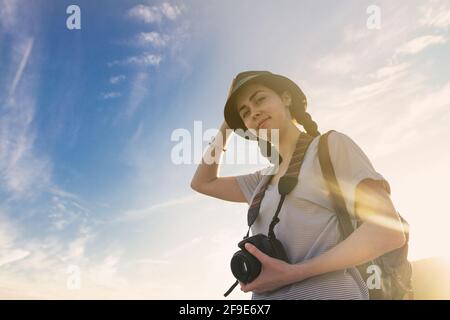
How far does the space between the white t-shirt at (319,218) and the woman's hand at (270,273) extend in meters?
0.10

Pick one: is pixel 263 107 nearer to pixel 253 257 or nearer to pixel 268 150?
pixel 268 150

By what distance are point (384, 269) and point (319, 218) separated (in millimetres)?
524

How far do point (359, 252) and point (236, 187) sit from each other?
1.97 m

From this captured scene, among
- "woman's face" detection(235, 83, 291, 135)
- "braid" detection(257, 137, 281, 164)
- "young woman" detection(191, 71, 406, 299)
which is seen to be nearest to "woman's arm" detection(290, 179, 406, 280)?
"young woman" detection(191, 71, 406, 299)

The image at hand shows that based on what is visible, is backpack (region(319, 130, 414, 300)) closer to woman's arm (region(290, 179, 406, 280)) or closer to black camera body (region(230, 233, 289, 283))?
woman's arm (region(290, 179, 406, 280))

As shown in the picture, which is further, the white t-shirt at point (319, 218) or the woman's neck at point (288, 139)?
the woman's neck at point (288, 139)

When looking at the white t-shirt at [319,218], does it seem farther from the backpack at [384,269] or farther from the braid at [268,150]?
the braid at [268,150]

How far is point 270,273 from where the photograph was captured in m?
2.43

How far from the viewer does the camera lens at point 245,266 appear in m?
2.48

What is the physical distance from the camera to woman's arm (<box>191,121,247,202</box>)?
4.20m

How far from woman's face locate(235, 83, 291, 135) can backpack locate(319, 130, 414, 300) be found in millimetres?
962

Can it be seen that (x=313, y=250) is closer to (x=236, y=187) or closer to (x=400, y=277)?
(x=400, y=277)

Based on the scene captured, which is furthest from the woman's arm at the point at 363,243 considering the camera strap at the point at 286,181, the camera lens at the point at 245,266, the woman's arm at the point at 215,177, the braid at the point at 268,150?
the woman's arm at the point at 215,177

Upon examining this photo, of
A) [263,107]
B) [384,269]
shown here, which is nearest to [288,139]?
[263,107]
